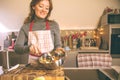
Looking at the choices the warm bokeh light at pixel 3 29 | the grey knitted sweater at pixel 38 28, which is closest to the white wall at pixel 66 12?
the warm bokeh light at pixel 3 29

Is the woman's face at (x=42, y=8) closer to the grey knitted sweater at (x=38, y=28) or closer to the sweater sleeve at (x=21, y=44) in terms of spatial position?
the grey knitted sweater at (x=38, y=28)

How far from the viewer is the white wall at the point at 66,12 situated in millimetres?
3584

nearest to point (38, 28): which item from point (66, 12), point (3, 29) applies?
point (66, 12)

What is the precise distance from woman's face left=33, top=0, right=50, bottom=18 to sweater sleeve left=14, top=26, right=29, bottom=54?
0.58ft

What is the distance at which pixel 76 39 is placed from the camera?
3.49 m

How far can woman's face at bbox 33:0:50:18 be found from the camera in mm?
1174

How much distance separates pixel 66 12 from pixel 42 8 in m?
2.48

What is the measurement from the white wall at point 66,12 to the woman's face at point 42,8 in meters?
2.42

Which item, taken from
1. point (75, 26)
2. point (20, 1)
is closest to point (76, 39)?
point (75, 26)

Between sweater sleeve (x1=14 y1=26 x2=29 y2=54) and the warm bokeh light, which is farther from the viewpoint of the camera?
the warm bokeh light

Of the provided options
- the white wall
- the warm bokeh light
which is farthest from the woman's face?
the warm bokeh light

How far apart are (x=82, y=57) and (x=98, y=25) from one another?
1.53 meters

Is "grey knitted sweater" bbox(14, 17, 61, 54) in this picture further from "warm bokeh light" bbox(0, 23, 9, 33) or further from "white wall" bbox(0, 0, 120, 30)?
"warm bokeh light" bbox(0, 23, 9, 33)

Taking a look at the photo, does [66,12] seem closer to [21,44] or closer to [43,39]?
[43,39]
